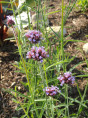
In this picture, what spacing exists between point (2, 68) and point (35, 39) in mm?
1345

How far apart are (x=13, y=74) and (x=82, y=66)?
86 cm

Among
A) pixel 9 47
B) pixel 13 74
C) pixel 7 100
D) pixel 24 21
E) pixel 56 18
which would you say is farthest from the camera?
pixel 56 18

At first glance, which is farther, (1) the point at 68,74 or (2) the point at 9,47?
(2) the point at 9,47

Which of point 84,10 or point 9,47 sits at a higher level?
point 84,10

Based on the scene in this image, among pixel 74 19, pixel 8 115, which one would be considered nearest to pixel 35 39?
pixel 8 115

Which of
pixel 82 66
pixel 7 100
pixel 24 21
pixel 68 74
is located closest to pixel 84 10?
pixel 24 21

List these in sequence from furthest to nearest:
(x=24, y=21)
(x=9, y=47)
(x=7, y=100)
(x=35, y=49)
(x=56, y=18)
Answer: (x=56, y=18) → (x=24, y=21) → (x=9, y=47) → (x=7, y=100) → (x=35, y=49)

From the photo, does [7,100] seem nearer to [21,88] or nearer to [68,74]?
[21,88]

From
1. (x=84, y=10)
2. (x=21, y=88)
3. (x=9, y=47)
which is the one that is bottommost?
(x=21, y=88)

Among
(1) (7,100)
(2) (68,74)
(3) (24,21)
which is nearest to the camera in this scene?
(2) (68,74)

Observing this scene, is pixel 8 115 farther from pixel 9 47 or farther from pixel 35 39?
pixel 9 47

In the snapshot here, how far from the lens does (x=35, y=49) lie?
926 millimetres

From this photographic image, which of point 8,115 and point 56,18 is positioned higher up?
point 56,18

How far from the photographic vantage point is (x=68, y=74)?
1.03 m
